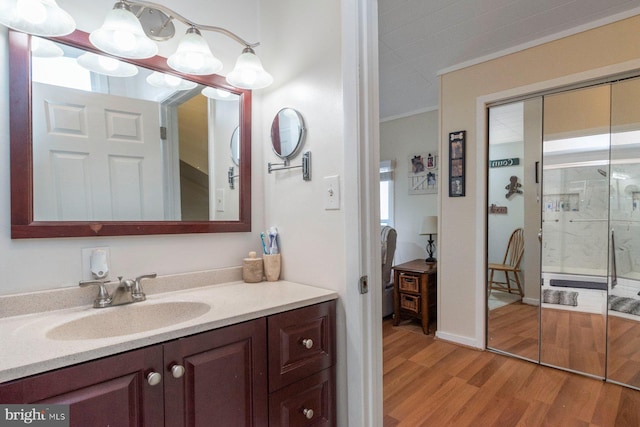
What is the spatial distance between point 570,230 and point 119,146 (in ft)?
9.34

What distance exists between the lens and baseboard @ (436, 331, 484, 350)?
250 cm

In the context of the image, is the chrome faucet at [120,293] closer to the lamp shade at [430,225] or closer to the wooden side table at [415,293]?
A: the wooden side table at [415,293]

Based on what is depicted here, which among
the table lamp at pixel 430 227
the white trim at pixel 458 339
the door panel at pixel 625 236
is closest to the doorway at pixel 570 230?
the door panel at pixel 625 236

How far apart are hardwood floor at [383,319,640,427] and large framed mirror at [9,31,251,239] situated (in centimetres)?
147

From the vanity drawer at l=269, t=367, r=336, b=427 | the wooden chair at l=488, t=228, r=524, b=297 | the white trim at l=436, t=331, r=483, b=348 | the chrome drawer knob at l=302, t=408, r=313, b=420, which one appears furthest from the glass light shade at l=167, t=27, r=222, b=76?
the white trim at l=436, t=331, r=483, b=348

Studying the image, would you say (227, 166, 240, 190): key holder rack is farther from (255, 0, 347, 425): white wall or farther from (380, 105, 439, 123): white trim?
(380, 105, 439, 123): white trim

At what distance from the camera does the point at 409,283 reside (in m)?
2.92

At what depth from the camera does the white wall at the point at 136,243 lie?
38.9 inches

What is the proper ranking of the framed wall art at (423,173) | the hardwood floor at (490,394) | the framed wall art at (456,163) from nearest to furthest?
1. the hardwood floor at (490,394)
2. the framed wall art at (456,163)
3. the framed wall art at (423,173)

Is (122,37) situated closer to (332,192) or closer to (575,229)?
(332,192)

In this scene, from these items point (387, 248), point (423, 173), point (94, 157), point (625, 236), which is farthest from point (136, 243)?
point (423, 173)

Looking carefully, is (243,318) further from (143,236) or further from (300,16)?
(300,16)

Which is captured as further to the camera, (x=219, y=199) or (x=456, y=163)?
(x=456, y=163)

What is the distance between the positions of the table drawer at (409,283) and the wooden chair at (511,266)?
2.01ft
